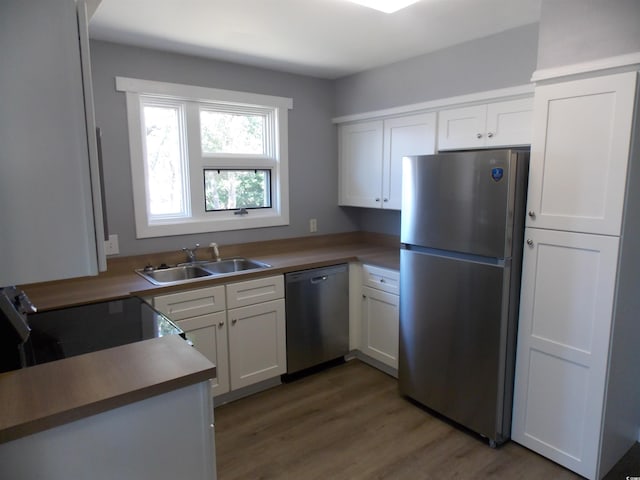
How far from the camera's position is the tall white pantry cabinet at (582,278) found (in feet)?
5.87

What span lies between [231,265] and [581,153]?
2.29 meters

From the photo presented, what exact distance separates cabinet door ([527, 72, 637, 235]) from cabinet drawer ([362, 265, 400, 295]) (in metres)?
1.02

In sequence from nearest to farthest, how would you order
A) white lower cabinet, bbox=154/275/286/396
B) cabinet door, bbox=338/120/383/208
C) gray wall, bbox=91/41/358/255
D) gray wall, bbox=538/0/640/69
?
gray wall, bbox=538/0/640/69
white lower cabinet, bbox=154/275/286/396
gray wall, bbox=91/41/358/255
cabinet door, bbox=338/120/383/208

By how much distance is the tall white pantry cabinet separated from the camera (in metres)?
1.79

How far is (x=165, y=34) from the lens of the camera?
8.04ft

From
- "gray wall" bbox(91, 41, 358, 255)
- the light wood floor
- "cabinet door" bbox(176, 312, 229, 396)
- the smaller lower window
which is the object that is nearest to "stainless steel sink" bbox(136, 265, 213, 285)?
"gray wall" bbox(91, 41, 358, 255)

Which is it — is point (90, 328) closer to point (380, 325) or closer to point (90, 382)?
point (90, 382)

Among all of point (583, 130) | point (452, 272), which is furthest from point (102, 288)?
point (583, 130)

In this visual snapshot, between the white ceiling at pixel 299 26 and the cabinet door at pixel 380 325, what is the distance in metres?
1.71

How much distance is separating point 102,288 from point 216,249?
2.95 ft

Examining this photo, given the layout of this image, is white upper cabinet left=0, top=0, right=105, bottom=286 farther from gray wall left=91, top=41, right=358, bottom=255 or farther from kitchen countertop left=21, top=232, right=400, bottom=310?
gray wall left=91, top=41, right=358, bottom=255

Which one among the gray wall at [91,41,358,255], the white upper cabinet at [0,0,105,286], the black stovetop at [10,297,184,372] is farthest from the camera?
the gray wall at [91,41,358,255]

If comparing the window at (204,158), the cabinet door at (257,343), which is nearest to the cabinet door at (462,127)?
the window at (204,158)

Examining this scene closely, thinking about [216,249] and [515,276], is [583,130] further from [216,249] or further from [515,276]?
[216,249]
